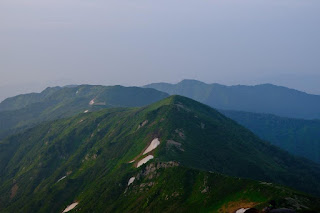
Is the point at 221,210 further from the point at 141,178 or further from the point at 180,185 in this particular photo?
the point at 141,178

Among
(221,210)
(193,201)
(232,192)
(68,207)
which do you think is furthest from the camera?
(68,207)

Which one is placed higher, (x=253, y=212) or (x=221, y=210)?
(x=253, y=212)

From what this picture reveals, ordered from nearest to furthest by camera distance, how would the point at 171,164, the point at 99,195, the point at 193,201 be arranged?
the point at 193,201, the point at 171,164, the point at 99,195

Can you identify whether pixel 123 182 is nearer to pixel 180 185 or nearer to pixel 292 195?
pixel 180 185

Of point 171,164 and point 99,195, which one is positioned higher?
point 171,164

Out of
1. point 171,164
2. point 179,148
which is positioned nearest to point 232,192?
point 171,164

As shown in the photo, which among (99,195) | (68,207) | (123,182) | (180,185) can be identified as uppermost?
(180,185)

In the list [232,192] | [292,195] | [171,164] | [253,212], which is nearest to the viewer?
[253,212]

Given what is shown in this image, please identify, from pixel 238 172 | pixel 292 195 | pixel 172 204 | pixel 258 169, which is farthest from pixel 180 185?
pixel 258 169

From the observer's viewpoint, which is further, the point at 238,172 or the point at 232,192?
the point at 238,172
